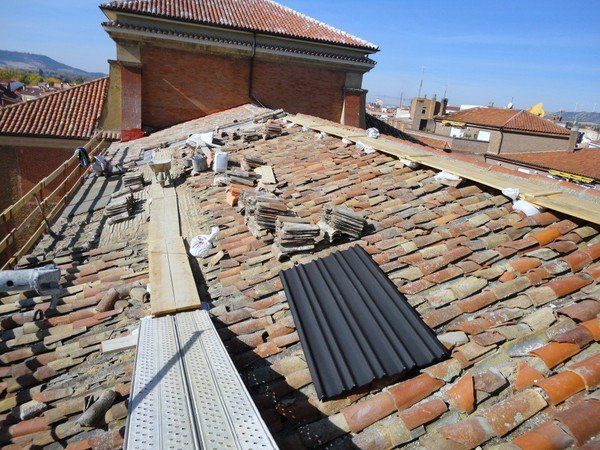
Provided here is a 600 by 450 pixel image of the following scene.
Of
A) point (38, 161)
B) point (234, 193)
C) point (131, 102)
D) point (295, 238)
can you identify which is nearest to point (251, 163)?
point (234, 193)

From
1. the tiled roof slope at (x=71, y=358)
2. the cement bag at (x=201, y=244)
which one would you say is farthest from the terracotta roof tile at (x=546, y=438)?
the cement bag at (x=201, y=244)

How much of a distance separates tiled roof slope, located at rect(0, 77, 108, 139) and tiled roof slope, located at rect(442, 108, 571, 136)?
35.1 metres

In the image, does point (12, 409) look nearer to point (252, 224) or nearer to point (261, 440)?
point (261, 440)

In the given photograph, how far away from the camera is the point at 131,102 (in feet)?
52.5

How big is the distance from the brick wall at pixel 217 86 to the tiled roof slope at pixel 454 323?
13072 millimetres

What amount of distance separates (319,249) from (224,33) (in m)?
15.4

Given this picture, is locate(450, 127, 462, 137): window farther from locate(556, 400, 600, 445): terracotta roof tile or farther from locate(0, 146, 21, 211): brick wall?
locate(556, 400, 600, 445): terracotta roof tile

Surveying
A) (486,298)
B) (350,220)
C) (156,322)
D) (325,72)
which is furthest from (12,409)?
(325,72)

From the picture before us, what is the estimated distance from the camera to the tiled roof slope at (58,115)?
1644cm

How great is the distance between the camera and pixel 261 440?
1.81 meters

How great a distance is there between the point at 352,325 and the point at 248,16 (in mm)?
18655

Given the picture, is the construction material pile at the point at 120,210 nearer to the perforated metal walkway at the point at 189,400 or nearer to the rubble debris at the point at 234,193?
the rubble debris at the point at 234,193

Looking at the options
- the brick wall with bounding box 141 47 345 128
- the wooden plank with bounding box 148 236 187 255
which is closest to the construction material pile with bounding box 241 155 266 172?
the wooden plank with bounding box 148 236 187 255

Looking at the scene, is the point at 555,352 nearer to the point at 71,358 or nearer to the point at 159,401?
the point at 159,401
